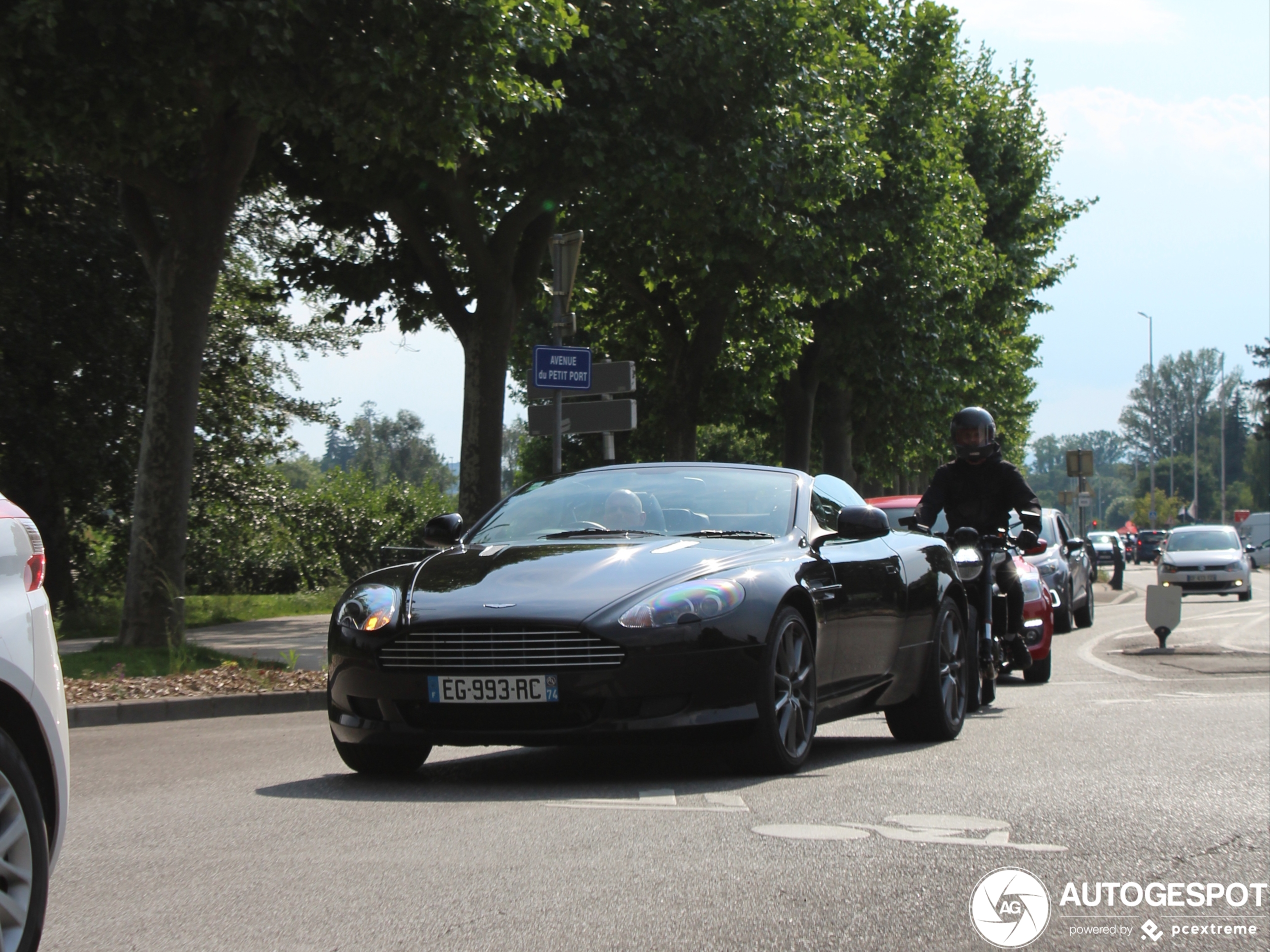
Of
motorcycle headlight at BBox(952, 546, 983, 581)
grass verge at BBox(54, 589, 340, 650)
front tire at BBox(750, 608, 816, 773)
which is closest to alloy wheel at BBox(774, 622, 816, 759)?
front tire at BBox(750, 608, 816, 773)

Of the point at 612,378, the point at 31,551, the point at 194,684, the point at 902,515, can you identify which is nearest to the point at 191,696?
the point at 194,684

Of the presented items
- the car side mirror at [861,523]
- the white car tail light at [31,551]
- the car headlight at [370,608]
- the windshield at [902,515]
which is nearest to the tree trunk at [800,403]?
the windshield at [902,515]

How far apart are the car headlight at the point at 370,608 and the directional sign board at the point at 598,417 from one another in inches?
403

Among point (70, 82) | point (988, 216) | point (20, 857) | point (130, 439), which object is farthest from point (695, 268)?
point (20, 857)

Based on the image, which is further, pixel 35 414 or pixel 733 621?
pixel 35 414

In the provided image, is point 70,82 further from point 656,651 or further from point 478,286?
point 656,651

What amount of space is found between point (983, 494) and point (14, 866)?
8.33m

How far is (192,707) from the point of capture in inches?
452

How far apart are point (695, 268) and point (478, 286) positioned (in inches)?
252

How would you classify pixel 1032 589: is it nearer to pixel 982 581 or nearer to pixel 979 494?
pixel 979 494

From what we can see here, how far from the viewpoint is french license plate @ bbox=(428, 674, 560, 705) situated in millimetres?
6773

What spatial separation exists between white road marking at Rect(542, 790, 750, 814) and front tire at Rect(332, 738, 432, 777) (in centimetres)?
106

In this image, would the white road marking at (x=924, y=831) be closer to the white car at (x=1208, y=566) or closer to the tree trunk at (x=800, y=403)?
the tree trunk at (x=800, y=403)

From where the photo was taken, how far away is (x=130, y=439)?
22.5 metres
